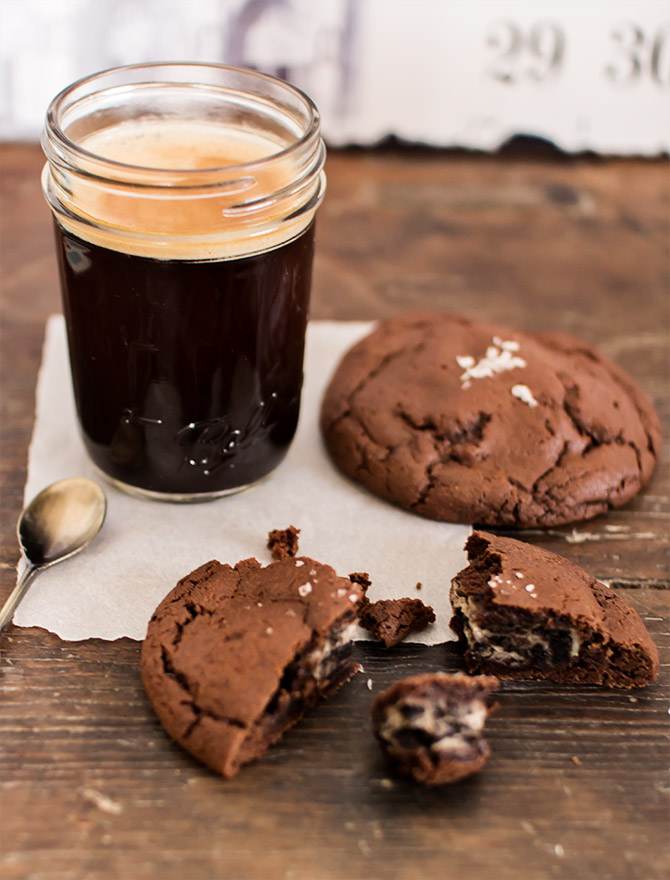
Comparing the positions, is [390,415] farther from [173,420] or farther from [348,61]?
[348,61]

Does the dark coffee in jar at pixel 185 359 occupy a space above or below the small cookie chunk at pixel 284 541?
above

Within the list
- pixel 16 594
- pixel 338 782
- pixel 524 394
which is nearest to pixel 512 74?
pixel 524 394

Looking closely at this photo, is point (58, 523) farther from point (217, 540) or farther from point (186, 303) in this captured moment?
point (186, 303)

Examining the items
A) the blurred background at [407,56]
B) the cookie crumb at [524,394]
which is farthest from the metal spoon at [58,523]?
the blurred background at [407,56]

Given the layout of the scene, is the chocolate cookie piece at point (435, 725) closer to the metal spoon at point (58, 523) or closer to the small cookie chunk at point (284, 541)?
the small cookie chunk at point (284, 541)

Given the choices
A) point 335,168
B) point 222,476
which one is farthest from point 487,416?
point 335,168

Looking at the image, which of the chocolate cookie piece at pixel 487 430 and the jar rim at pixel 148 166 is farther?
the chocolate cookie piece at pixel 487 430
